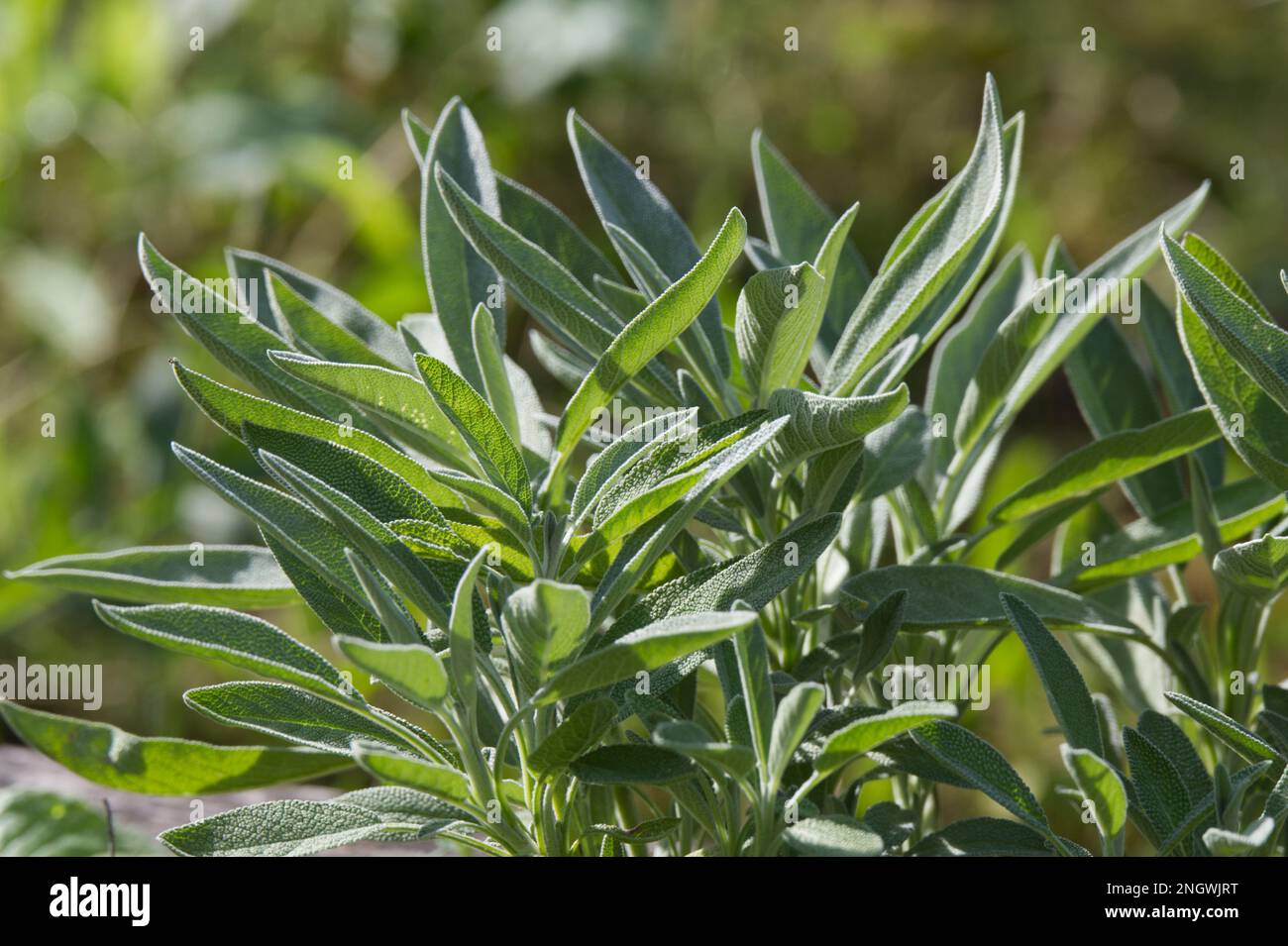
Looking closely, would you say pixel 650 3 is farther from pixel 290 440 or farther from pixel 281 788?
pixel 290 440

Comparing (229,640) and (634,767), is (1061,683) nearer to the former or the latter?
(634,767)

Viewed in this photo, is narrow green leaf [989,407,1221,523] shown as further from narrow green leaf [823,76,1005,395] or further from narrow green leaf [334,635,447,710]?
Answer: narrow green leaf [334,635,447,710]

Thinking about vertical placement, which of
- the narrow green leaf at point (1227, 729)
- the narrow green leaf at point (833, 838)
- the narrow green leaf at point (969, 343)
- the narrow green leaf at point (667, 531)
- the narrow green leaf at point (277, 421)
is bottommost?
the narrow green leaf at point (833, 838)

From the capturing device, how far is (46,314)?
5.06 ft

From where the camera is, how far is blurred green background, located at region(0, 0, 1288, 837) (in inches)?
49.6

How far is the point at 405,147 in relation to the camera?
185cm

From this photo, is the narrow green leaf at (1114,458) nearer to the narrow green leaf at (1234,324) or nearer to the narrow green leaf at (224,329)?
the narrow green leaf at (1234,324)

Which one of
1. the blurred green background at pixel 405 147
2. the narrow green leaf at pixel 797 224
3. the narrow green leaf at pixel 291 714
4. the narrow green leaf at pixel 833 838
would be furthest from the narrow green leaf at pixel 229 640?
the blurred green background at pixel 405 147

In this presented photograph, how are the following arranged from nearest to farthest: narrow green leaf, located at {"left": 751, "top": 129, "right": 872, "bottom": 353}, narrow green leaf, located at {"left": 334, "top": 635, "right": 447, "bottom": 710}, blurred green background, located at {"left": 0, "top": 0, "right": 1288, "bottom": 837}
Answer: narrow green leaf, located at {"left": 334, "top": 635, "right": 447, "bottom": 710}
narrow green leaf, located at {"left": 751, "top": 129, "right": 872, "bottom": 353}
blurred green background, located at {"left": 0, "top": 0, "right": 1288, "bottom": 837}

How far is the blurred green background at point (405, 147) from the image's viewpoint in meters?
1.26

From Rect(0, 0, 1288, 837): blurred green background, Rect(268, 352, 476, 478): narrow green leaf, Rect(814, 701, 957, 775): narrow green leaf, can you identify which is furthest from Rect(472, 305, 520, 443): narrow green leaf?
Rect(0, 0, 1288, 837): blurred green background

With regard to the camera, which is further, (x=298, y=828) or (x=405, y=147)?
(x=405, y=147)

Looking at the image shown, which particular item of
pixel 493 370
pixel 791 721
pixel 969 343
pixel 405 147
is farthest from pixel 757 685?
pixel 405 147
